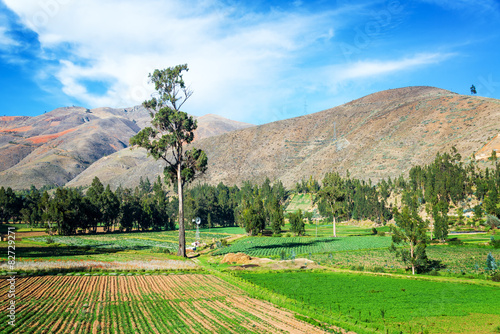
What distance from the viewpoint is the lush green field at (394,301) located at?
21.8 m

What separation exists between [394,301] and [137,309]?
20.9m

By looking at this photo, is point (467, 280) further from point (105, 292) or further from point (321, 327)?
point (105, 292)

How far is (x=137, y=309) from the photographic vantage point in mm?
23141

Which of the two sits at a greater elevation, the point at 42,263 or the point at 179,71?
the point at 179,71

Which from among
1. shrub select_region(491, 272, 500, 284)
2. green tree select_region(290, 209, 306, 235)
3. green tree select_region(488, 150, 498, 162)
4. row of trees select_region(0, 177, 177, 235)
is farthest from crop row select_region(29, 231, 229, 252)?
green tree select_region(488, 150, 498, 162)

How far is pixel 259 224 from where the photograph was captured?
96.6 meters

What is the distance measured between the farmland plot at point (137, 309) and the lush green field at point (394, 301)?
14.4 feet

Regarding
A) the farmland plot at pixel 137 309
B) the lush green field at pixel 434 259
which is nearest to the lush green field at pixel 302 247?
the lush green field at pixel 434 259

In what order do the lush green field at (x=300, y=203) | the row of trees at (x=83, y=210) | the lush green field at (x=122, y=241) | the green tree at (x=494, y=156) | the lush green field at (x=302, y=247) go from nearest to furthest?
the lush green field at (x=302, y=247), the lush green field at (x=122, y=241), the row of trees at (x=83, y=210), the green tree at (x=494, y=156), the lush green field at (x=300, y=203)

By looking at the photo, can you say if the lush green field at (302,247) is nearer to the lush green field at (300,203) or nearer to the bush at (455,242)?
the bush at (455,242)

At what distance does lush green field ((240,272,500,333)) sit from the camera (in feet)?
71.5

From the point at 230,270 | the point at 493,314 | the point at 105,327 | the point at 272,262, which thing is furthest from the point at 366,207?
the point at 105,327

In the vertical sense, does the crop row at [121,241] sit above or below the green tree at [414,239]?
below

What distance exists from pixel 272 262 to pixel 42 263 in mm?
29805
